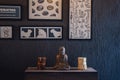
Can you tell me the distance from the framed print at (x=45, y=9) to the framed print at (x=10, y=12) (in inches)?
7.3

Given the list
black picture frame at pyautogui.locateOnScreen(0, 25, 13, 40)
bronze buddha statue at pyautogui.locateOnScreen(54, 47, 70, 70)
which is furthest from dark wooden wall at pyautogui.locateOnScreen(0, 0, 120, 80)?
bronze buddha statue at pyautogui.locateOnScreen(54, 47, 70, 70)

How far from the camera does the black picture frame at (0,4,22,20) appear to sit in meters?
3.93

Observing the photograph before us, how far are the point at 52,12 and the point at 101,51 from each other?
101cm

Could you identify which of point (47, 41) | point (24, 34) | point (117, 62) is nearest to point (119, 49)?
point (117, 62)

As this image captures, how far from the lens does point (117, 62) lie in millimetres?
4145

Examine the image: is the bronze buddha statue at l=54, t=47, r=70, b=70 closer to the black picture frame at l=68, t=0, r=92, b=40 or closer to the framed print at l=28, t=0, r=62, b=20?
the black picture frame at l=68, t=0, r=92, b=40

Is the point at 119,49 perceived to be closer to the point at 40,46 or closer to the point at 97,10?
the point at 97,10

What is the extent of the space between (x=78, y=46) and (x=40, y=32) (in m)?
0.65

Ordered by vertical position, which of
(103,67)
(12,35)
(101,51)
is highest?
(12,35)

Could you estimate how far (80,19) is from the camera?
4.05 meters

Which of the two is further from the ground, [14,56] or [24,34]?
[24,34]

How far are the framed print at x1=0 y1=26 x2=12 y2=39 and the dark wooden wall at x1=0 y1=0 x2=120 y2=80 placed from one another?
0.21 ft

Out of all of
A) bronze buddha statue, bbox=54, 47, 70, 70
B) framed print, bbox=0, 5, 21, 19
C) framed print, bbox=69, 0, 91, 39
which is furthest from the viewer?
framed print, bbox=69, 0, 91, 39

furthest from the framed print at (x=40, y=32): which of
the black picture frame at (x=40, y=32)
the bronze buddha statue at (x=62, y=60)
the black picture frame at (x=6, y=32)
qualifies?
the bronze buddha statue at (x=62, y=60)
